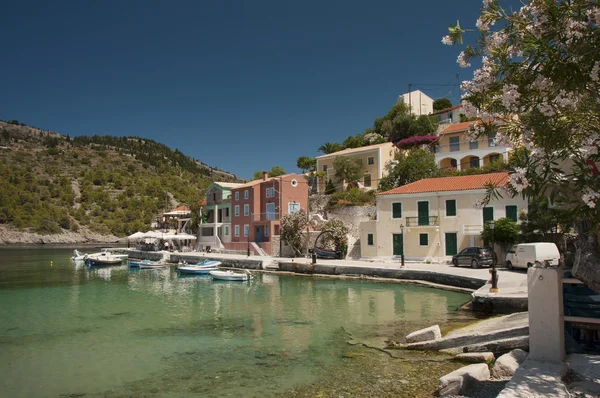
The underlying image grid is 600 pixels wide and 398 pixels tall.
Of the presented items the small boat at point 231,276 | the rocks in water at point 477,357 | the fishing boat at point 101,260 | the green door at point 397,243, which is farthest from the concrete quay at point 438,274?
the fishing boat at point 101,260

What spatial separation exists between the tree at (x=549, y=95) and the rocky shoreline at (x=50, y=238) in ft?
316

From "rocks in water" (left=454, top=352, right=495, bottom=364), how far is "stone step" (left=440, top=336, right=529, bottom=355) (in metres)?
0.35

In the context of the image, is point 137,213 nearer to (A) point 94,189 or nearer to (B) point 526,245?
(A) point 94,189

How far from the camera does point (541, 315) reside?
24.9ft

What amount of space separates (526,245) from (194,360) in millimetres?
20301

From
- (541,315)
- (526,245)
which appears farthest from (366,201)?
(541,315)

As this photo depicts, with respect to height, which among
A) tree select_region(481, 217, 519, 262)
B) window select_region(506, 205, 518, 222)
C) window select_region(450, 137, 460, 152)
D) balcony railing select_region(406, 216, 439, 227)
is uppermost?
window select_region(450, 137, 460, 152)

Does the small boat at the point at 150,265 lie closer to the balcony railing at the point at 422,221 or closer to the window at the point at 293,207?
the window at the point at 293,207

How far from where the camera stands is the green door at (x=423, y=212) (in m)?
34.8

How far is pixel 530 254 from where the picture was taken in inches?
960

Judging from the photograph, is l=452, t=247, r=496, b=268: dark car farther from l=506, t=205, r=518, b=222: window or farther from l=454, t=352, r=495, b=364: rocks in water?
l=454, t=352, r=495, b=364: rocks in water

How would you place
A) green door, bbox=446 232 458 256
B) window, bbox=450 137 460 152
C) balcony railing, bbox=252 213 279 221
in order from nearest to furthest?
green door, bbox=446 232 458 256, balcony railing, bbox=252 213 279 221, window, bbox=450 137 460 152

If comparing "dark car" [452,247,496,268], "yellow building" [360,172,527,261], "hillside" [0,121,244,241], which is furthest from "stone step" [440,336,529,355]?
"hillside" [0,121,244,241]

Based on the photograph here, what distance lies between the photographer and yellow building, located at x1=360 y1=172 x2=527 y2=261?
32.5 meters
